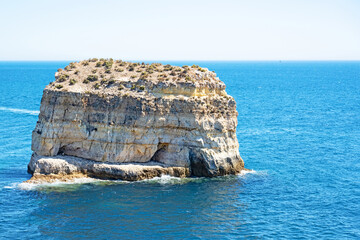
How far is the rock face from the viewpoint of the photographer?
163ft

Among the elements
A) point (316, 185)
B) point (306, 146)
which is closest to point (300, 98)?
point (306, 146)

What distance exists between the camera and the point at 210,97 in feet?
172

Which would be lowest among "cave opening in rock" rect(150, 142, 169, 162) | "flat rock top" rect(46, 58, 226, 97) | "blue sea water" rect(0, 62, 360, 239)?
"blue sea water" rect(0, 62, 360, 239)

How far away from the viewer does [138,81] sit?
52156 millimetres

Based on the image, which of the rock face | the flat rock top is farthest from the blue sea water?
the flat rock top

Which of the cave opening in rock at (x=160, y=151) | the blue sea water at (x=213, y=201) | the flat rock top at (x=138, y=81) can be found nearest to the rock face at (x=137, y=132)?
the cave opening in rock at (x=160, y=151)

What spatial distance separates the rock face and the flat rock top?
0.39 feet

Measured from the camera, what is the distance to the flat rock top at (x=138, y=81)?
51062 millimetres

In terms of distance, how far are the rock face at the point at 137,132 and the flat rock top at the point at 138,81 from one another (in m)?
0.12

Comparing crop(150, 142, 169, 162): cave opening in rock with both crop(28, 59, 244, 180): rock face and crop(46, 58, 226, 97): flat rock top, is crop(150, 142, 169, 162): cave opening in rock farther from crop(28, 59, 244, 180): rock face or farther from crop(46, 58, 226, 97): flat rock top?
crop(46, 58, 226, 97): flat rock top

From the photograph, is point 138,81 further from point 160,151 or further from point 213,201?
point 213,201

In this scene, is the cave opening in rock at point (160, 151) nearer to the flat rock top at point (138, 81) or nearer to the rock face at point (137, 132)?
the rock face at point (137, 132)

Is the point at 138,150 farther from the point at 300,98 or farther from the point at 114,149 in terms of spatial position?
the point at 300,98

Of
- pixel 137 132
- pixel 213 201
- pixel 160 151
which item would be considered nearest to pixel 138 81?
pixel 137 132
